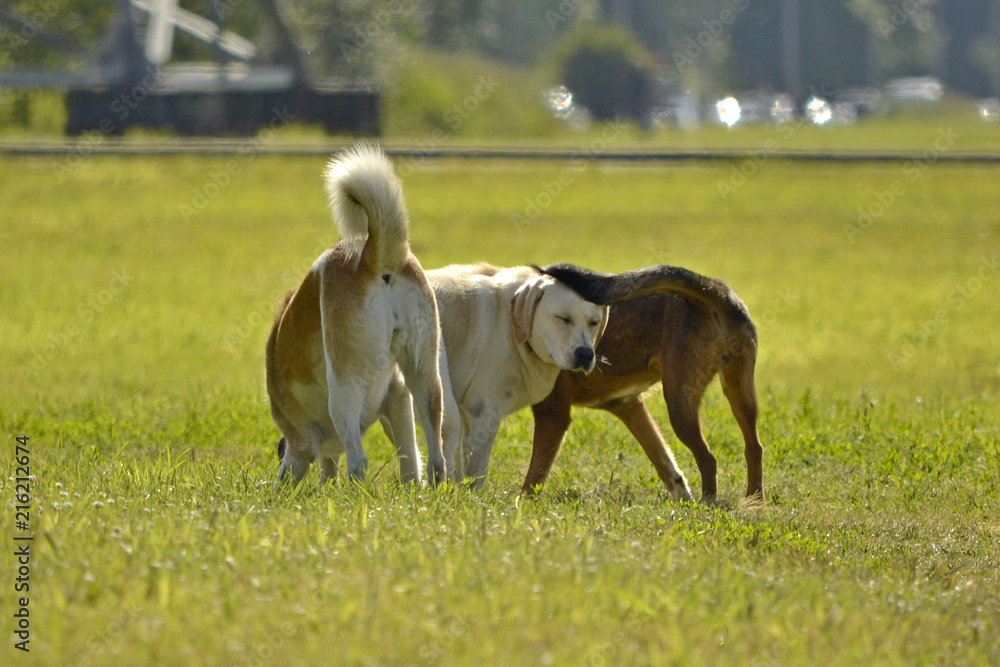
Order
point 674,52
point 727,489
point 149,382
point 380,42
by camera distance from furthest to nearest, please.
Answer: point 674,52
point 380,42
point 149,382
point 727,489

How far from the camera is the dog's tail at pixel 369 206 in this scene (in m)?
5.98

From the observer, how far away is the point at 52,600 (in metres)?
4.21

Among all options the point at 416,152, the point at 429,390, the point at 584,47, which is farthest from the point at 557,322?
the point at 584,47

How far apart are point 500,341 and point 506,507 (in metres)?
1.77

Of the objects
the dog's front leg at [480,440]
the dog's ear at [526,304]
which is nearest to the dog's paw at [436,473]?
the dog's front leg at [480,440]

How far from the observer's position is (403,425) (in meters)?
6.62

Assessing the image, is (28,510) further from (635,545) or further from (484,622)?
(635,545)

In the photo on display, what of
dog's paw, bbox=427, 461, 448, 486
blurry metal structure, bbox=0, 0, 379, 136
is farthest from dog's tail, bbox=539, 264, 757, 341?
blurry metal structure, bbox=0, 0, 379, 136

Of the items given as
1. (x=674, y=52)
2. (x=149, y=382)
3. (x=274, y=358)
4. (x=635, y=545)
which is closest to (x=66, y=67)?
(x=149, y=382)

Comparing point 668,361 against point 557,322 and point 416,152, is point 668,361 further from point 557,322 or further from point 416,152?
point 416,152

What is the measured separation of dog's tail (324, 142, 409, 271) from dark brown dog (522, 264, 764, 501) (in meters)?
1.57

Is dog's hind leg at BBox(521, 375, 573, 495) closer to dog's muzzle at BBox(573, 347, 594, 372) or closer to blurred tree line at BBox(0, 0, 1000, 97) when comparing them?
dog's muzzle at BBox(573, 347, 594, 372)

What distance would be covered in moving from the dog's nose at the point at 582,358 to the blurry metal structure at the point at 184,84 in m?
28.3

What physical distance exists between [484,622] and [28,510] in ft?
7.48
